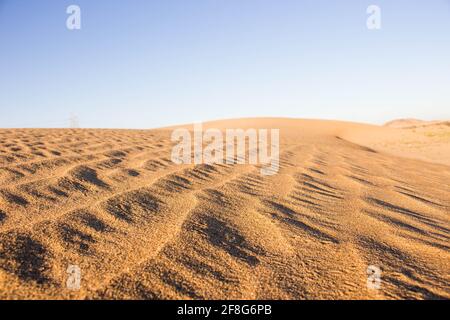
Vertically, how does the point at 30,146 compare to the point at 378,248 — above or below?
above

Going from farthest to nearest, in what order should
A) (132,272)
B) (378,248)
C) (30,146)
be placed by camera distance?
(30,146)
(378,248)
(132,272)

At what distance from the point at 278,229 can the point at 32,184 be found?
4.97ft

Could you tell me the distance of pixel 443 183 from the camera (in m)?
3.30

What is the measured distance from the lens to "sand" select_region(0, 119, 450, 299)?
1.14 m

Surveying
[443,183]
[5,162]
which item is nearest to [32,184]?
[5,162]

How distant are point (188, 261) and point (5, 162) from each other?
2051mm

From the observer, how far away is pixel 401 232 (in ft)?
5.60

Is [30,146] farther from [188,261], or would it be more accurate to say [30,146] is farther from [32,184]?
[188,261]

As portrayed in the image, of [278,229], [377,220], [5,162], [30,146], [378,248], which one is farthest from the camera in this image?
[30,146]

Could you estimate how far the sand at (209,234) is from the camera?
1141 millimetres

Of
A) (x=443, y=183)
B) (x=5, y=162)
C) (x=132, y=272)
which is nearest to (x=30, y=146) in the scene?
(x=5, y=162)

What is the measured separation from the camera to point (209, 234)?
155cm
